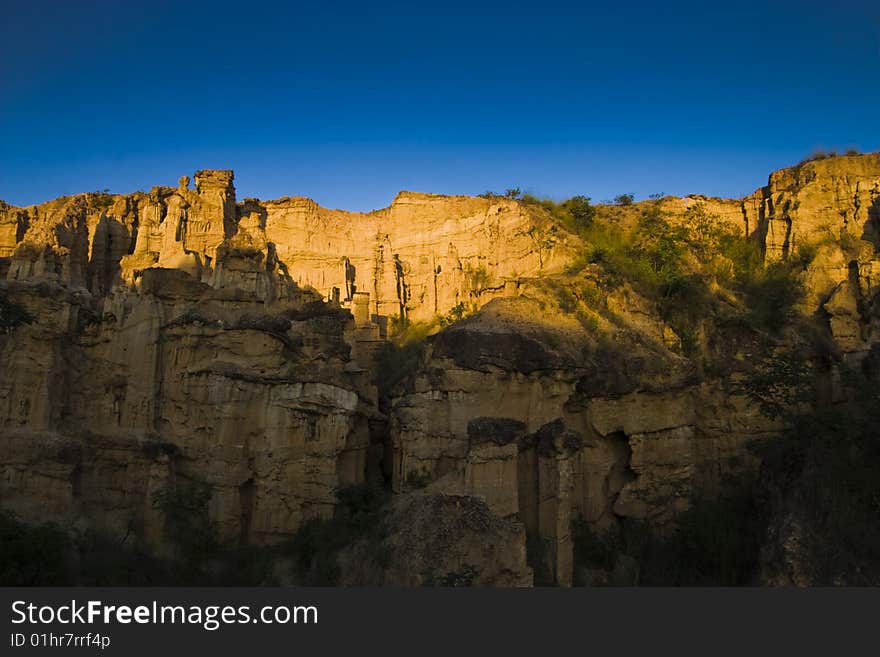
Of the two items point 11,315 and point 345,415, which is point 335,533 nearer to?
point 345,415

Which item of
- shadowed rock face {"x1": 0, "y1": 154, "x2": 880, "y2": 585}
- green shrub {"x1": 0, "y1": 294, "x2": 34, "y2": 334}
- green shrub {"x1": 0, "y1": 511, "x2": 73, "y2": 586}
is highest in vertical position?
green shrub {"x1": 0, "y1": 294, "x2": 34, "y2": 334}

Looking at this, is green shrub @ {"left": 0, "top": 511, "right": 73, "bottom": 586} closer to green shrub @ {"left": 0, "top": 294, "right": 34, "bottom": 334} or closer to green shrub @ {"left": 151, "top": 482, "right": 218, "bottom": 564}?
green shrub @ {"left": 151, "top": 482, "right": 218, "bottom": 564}

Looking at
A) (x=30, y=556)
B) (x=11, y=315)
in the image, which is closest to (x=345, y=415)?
(x=30, y=556)

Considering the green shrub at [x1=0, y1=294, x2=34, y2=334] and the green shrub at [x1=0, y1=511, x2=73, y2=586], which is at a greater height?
the green shrub at [x1=0, y1=294, x2=34, y2=334]

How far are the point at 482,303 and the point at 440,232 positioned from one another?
12.1 meters

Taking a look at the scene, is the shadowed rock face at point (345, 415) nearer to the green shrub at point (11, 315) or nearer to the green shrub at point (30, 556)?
the green shrub at point (11, 315)

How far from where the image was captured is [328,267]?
33.8m

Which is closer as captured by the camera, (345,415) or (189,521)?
(189,521)

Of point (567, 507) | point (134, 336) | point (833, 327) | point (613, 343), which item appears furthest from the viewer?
point (833, 327)

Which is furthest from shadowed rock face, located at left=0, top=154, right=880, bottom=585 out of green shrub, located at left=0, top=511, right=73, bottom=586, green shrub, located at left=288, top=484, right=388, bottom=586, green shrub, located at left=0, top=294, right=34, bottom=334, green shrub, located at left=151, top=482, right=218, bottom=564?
green shrub, located at left=0, top=511, right=73, bottom=586

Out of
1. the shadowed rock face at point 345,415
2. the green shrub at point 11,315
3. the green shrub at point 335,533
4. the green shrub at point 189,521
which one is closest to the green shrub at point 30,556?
the shadowed rock face at point 345,415

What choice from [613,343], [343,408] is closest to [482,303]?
[613,343]

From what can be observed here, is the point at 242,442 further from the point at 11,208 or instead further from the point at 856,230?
the point at 856,230

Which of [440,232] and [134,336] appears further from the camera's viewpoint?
[440,232]
